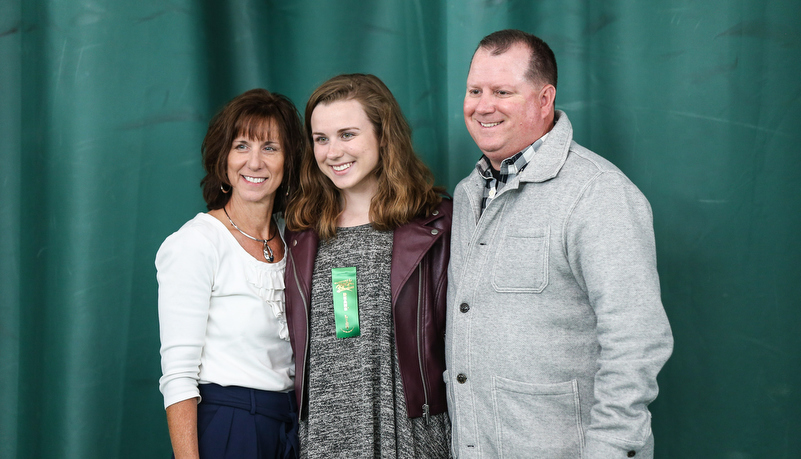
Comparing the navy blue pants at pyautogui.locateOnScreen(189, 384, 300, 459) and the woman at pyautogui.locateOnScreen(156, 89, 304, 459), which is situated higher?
the woman at pyautogui.locateOnScreen(156, 89, 304, 459)

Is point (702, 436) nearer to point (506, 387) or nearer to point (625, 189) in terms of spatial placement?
point (506, 387)

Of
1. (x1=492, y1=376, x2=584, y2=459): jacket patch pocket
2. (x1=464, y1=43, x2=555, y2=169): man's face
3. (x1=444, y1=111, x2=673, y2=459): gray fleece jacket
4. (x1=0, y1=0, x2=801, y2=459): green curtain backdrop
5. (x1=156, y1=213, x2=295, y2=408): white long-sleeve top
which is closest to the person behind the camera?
(x1=444, y1=111, x2=673, y2=459): gray fleece jacket

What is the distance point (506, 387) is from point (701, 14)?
1275 millimetres

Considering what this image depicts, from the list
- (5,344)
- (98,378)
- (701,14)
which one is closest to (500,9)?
(701,14)

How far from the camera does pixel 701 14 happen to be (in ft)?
6.07

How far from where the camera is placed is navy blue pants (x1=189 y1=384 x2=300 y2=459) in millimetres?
1698

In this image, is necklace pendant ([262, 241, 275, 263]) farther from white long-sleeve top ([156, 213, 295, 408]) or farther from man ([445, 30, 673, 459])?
man ([445, 30, 673, 459])

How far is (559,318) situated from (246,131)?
1.09 m

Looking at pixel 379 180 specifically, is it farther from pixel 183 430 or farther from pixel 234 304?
pixel 183 430

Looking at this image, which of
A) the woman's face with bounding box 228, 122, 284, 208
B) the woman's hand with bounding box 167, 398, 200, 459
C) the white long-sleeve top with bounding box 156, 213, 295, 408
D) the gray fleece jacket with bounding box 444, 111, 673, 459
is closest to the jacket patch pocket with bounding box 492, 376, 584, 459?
the gray fleece jacket with bounding box 444, 111, 673, 459

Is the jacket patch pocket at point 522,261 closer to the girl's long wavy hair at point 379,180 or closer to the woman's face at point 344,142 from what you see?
the girl's long wavy hair at point 379,180

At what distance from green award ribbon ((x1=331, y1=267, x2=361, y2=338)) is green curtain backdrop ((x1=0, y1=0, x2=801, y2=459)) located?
30.2 inches

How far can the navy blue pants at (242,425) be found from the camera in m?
1.70

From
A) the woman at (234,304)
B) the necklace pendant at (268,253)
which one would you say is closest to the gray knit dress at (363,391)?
the woman at (234,304)
